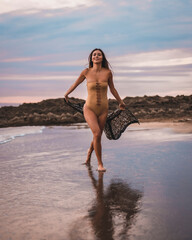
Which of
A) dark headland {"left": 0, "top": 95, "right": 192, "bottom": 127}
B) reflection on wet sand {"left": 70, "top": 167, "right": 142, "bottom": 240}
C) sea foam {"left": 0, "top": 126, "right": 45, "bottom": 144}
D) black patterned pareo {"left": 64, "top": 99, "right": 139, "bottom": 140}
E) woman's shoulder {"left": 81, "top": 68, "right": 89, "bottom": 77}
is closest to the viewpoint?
reflection on wet sand {"left": 70, "top": 167, "right": 142, "bottom": 240}

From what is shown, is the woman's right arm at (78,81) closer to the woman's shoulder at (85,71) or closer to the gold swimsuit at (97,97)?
the woman's shoulder at (85,71)

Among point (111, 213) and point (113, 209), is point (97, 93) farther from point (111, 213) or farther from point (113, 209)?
point (111, 213)

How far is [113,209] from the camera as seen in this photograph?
3480 mm

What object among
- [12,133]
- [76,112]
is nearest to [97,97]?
[12,133]

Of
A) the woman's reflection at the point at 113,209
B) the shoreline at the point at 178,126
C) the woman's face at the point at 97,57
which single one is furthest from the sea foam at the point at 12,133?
the woman's reflection at the point at 113,209

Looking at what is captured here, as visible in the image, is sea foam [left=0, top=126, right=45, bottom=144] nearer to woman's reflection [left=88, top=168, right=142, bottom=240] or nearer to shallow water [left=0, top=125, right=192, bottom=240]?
shallow water [left=0, top=125, right=192, bottom=240]

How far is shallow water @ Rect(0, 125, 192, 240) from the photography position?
9.43ft

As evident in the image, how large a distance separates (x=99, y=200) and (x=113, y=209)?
1.30ft

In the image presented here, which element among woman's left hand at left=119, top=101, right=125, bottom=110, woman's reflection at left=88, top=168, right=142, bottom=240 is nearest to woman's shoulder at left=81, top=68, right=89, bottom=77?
woman's left hand at left=119, top=101, right=125, bottom=110

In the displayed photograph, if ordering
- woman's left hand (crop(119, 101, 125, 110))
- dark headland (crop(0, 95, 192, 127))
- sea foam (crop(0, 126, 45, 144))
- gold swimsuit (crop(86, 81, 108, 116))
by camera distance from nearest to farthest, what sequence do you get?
gold swimsuit (crop(86, 81, 108, 116)), woman's left hand (crop(119, 101, 125, 110)), sea foam (crop(0, 126, 45, 144)), dark headland (crop(0, 95, 192, 127))

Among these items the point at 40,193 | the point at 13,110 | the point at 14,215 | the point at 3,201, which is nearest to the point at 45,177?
the point at 40,193

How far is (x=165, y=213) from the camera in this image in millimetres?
3266

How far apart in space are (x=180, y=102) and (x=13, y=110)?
2058 cm

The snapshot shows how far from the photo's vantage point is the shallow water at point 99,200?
288 centimetres
